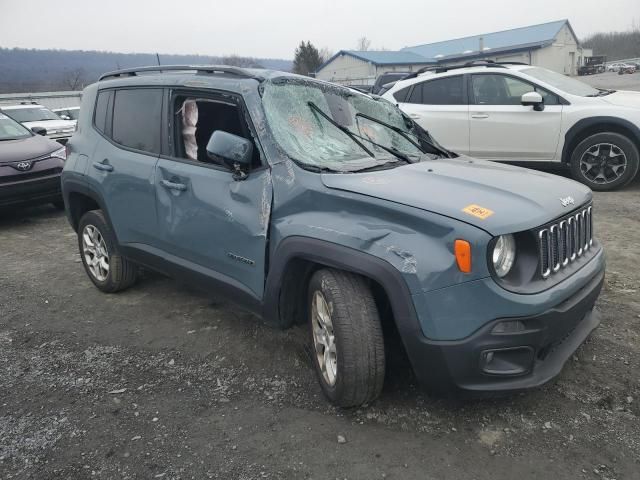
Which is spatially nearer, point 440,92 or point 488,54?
point 440,92

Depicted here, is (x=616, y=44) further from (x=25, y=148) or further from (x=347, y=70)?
(x=25, y=148)

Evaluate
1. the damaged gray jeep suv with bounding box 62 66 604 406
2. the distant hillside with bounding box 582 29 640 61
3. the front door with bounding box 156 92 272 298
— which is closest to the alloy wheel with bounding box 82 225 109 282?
the damaged gray jeep suv with bounding box 62 66 604 406

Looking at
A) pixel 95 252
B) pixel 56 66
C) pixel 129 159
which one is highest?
pixel 56 66

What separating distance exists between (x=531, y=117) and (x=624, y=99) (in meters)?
1.33

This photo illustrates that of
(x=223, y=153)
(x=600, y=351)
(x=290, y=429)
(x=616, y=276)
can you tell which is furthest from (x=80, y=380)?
(x=616, y=276)

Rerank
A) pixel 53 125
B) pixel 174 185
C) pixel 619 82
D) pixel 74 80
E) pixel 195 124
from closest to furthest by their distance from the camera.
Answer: pixel 174 185
pixel 195 124
pixel 53 125
pixel 619 82
pixel 74 80

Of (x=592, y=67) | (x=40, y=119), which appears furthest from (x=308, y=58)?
(x=40, y=119)

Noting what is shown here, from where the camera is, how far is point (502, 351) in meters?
2.43

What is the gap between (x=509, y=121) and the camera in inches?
289

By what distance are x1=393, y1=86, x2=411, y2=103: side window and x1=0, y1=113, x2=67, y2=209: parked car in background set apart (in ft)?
16.8

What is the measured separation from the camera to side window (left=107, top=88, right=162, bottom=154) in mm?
3855

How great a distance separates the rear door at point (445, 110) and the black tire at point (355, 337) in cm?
556

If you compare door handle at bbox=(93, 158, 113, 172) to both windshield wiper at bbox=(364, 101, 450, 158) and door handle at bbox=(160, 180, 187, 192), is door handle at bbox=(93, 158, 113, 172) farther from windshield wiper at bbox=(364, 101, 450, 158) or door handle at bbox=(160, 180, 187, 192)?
windshield wiper at bbox=(364, 101, 450, 158)

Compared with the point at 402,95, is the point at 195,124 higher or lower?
lower
